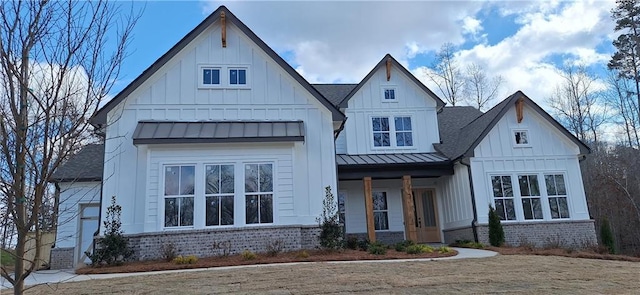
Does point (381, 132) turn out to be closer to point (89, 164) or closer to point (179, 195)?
point (179, 195)

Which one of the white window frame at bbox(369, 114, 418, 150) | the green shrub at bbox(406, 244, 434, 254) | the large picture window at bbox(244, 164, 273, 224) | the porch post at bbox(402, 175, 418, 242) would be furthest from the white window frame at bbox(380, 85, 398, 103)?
the green shrub at bbox(406, 244, 434, 254)

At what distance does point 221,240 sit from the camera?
12.9 m

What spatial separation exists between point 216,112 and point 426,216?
10.1m

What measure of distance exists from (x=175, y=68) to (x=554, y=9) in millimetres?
18344

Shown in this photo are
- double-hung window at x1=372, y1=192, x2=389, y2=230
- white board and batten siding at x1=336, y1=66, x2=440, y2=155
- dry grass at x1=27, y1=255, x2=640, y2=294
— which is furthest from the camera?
white board and batten siding at x1=336, y1=66, x2=440, y2=155

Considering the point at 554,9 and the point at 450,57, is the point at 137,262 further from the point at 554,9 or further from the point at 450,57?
the point at 450,57

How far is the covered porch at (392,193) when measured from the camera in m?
16.8

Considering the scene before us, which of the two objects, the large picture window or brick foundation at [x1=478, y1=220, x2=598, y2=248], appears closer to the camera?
the large picture window

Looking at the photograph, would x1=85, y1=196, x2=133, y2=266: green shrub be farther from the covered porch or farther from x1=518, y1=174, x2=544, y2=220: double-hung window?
x1=518, y1=174, x2=544, y2=220: double-hung window

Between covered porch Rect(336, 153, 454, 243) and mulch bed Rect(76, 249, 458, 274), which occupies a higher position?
covered porch Rect(336, 153, 454, 243)

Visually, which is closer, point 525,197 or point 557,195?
point 525,197

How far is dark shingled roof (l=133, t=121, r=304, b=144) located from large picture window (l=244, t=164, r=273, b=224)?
98cm

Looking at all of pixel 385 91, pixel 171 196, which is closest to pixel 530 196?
pixel 385 91

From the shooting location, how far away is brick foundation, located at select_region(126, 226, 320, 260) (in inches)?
497
